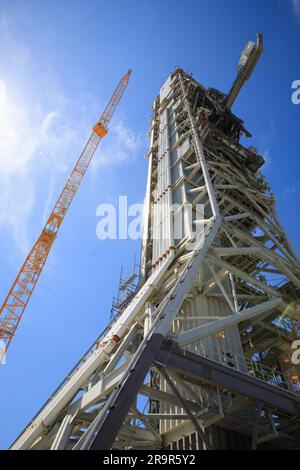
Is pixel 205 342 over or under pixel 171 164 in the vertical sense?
under

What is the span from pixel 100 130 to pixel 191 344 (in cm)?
5448

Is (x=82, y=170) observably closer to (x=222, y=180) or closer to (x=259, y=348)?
(x=222, y=180)

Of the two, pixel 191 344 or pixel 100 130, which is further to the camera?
pixel 100 130

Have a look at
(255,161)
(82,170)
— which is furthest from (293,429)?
(82,170)

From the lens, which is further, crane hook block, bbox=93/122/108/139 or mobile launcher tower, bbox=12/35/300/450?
crane hook block, bbox=93/122/108/139

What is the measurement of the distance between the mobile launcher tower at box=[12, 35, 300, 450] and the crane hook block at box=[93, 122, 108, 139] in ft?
119

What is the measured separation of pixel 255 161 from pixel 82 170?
3383cm

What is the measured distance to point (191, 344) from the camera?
43.4ft

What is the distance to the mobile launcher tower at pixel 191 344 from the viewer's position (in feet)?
30.8

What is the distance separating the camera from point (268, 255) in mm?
17594

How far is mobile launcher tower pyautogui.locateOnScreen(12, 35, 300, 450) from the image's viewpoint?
940cm

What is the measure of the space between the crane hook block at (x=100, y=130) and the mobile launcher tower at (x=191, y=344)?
36.3 m

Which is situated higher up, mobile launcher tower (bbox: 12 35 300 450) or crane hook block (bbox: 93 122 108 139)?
crane hook block (bbox: 93 122 108 139)
